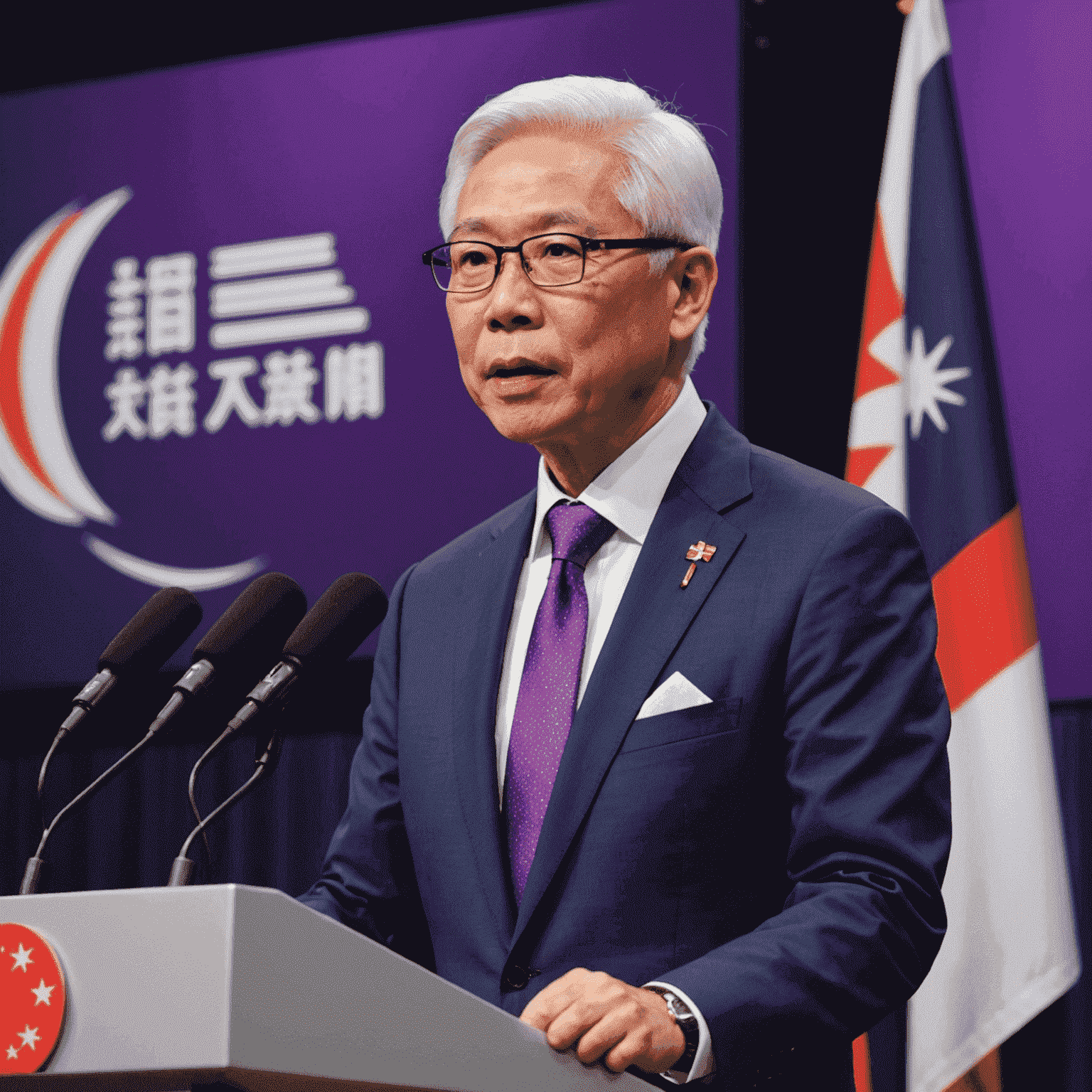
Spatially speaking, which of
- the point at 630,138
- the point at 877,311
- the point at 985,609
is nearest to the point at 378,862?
the point at 630,138

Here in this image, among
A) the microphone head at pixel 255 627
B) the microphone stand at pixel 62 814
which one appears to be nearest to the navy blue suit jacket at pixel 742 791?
the microphone head at pixel 255 627

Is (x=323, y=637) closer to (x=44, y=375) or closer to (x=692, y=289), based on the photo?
(x=692, y=289)

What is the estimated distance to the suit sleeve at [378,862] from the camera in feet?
5.49

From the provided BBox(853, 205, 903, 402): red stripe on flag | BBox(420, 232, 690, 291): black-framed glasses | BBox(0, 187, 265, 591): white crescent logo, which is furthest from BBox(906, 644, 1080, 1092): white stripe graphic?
BBox(0, 187, 265, 591): white crescent logo

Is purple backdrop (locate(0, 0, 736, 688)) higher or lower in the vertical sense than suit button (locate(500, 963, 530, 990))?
higher

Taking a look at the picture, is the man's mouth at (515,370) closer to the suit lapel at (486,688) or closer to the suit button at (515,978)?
the suit lapel at (486,688)

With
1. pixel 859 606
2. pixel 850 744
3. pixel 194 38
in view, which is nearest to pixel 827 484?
pixel 859 606

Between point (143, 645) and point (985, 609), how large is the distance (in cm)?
194

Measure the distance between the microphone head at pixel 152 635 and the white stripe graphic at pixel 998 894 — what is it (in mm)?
1806

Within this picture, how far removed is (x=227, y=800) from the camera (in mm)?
1259

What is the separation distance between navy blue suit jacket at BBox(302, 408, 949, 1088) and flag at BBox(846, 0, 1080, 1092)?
4.52 feet

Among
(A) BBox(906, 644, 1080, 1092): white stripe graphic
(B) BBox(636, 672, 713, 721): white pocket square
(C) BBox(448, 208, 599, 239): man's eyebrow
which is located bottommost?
(A) BBox(906, 644, 1080, 1092): white stripe graphic

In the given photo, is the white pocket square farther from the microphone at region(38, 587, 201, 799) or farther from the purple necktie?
the microphone at region(38, 587, 201, 799)

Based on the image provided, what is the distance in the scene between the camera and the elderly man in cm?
133
